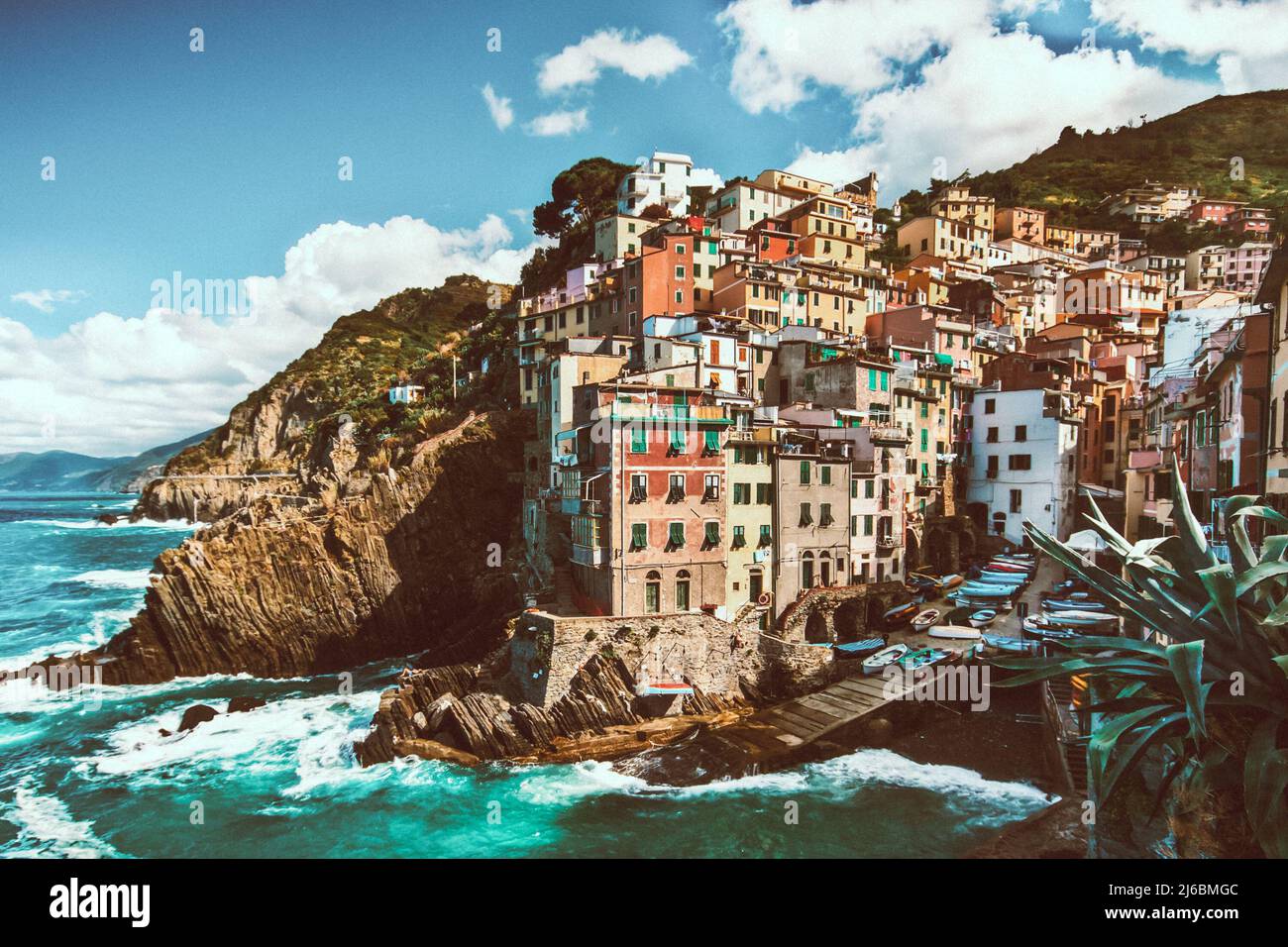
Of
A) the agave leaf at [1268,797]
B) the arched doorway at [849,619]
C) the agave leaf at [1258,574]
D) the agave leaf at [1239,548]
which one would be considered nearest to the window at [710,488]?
the arched doorway at [849,619]

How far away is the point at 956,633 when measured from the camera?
29.5 metres

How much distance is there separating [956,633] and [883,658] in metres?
3.75

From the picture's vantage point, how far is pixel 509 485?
44438mm

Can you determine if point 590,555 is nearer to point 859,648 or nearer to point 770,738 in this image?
point 770,738

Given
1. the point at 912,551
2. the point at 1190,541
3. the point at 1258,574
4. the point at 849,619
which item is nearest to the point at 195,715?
the point at 849,619

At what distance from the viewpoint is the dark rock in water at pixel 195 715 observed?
28.5 m

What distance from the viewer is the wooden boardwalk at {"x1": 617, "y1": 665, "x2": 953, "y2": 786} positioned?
75.8ft

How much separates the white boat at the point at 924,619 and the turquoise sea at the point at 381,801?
8.03 metres

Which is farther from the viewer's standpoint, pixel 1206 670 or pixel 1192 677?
pixel 1206 670

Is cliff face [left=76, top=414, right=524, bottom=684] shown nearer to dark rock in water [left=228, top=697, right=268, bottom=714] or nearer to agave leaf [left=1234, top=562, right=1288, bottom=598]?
dark rock in water [left=228, top=697, right=268, bottom=714]

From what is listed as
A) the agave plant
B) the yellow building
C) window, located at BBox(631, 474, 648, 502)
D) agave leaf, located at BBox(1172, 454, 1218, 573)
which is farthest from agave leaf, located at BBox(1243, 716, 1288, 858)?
the yellow building

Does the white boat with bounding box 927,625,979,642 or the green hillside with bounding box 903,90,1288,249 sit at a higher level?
the green hillside with bounding box 903,90,1288,249

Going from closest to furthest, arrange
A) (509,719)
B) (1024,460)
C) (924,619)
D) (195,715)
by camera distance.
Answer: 1. (509,719)
2. (195,715)
3. (924,619)
4. (1024,460)

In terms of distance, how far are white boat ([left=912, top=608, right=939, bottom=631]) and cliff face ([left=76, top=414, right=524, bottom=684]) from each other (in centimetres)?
1862
